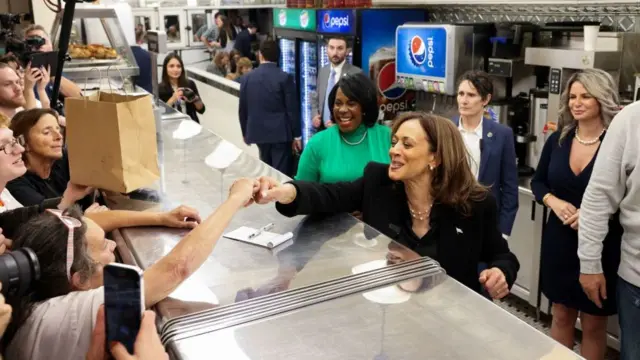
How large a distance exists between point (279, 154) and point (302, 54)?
1.12 metres

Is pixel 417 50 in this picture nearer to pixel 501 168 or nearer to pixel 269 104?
pixel 269 104

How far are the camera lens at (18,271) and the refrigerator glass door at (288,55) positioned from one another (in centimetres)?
546

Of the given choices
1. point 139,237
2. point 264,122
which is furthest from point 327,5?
point 139,237

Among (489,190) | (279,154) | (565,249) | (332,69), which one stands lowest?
(279,154)

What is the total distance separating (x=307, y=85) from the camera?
21.0 ft

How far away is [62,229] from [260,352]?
55cm

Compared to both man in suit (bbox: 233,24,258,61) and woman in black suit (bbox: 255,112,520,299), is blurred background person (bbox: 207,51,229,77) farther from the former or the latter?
woman in black suit (bbox: 255,112,520,299)

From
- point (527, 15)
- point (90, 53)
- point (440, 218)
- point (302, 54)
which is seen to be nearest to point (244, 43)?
point (302, 54)

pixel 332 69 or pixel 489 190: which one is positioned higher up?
pixel 332 69

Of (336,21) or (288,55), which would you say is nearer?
(336,21)

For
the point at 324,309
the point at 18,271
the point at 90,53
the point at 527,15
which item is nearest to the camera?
the point at 18,271

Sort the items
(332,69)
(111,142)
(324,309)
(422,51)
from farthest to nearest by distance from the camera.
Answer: (332,69) → (422,51) → (111,142) → (324,309)

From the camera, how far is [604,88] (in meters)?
2.71

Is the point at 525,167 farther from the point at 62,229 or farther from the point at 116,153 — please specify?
the point at 62,229
